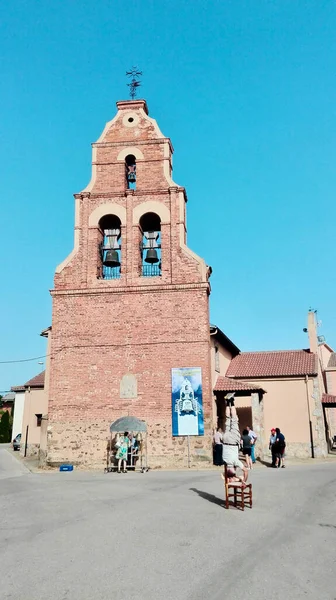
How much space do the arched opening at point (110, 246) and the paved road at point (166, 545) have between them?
11062 mm

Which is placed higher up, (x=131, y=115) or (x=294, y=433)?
(x=131, y=115)

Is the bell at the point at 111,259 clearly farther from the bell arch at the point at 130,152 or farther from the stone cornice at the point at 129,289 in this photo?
the bell arch at the point at 130,152

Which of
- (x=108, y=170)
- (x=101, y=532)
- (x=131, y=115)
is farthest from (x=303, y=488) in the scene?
(x=131, y=115)

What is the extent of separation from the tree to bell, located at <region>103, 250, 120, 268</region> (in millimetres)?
40148

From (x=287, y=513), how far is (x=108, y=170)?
1782 centimetres

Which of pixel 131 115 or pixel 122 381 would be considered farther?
pixel 131 115

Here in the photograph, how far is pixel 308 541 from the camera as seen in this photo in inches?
290

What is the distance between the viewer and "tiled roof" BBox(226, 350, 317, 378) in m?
26.2

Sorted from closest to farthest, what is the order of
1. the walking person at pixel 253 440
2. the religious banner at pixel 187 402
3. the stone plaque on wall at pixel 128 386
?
the religious banner at pixel 187 402, the stone plaque on wall at pixel 128 386, the walking person at pixel 253 440

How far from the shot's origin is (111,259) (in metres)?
21.6

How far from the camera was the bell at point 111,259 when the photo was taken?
853 inches

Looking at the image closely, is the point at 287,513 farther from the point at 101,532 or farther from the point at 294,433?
the point at 294,433

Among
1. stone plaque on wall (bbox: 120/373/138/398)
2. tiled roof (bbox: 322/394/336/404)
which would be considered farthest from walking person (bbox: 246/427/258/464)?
tiled roof (bbox: 322/394/336/404)

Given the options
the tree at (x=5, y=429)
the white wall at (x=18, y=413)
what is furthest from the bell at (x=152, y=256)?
the tree at (x=5, y=429)
